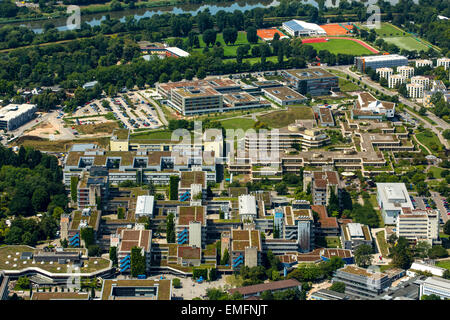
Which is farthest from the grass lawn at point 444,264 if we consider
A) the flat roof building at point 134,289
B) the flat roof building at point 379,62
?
the flat roof building at point 379,62

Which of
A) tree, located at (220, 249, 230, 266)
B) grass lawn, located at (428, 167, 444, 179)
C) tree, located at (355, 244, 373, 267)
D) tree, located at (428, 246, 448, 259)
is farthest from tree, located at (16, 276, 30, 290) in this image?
grass lawn, located at (428, 167, 444, 179)

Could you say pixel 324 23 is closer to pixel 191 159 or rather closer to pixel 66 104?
pixel 66 104

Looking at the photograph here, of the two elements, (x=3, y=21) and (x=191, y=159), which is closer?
(x=191, y=159)

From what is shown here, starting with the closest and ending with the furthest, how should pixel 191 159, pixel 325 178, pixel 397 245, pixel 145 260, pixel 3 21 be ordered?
pixel 145 260 → pixel 397 245 → pixel 325 178 → pixel 191 159 → pixel 3 21

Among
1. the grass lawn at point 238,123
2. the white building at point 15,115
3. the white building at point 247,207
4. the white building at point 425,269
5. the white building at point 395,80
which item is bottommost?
the white building at point 15,115

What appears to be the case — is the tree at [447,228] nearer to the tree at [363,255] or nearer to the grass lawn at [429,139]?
the tree at [363,255]

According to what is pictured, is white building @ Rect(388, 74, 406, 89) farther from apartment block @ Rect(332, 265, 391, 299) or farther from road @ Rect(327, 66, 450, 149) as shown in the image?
apartment block @ Rect(332, 265, 391, 299)
